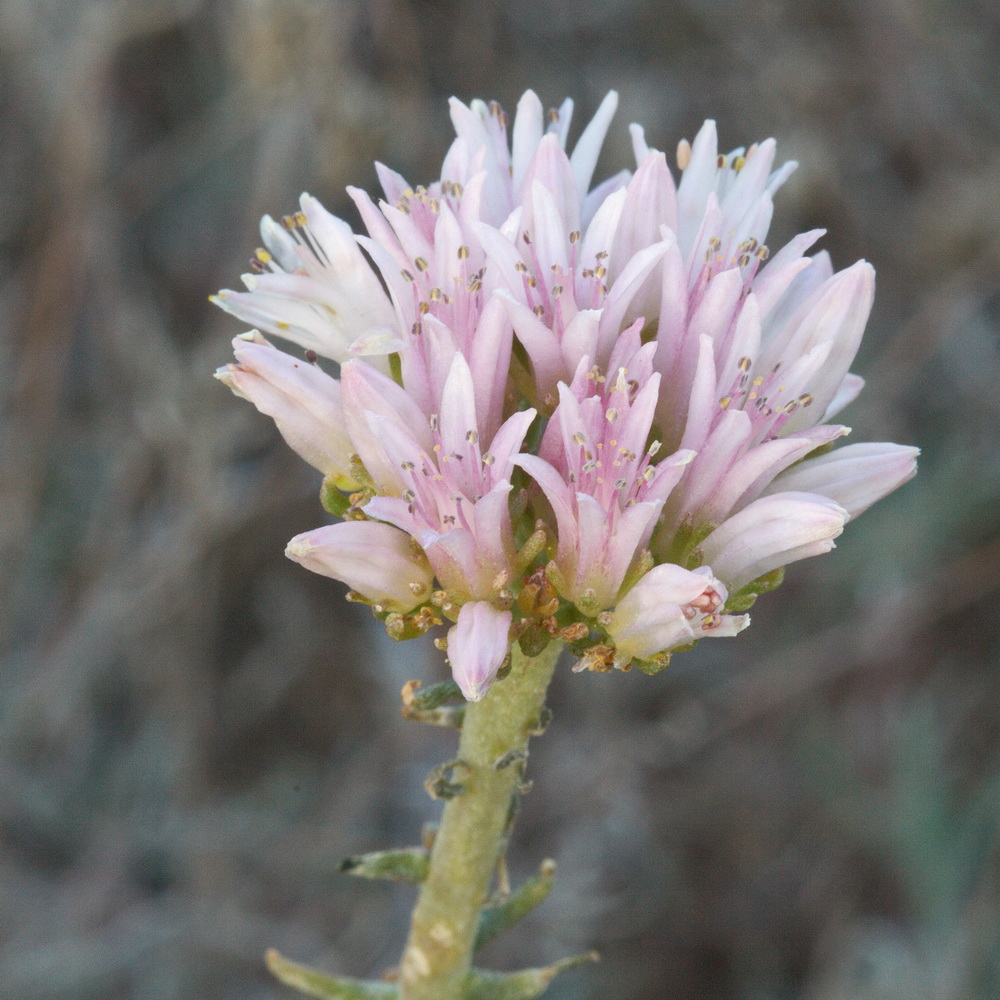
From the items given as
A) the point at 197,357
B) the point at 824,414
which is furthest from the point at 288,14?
the point at 824,414

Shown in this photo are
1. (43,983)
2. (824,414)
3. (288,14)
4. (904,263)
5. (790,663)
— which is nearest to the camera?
(824,414)

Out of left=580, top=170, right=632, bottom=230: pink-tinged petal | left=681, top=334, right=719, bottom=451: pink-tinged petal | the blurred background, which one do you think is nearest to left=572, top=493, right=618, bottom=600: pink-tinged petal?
left=681, top=334, right=719, bottom=451: pink-tinged petal

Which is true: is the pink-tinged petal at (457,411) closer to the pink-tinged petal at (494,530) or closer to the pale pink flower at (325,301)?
the pink-tinged petal at (494,530)

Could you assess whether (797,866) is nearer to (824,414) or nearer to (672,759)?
(672,759)

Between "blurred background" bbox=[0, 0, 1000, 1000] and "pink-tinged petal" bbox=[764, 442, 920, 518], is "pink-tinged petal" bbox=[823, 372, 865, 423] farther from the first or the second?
"blurred background" bbox=[0, 0, 1000, 1000]

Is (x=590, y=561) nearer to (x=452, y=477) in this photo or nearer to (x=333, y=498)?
(x=452, y=477)

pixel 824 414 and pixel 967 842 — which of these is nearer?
pixel 824 414

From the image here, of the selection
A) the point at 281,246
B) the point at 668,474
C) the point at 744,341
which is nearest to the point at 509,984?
the point at 668,474

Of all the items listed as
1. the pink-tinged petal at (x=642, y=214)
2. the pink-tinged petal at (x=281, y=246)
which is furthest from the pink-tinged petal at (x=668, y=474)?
the pink-tinged petal at (x=281, y=246)
